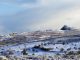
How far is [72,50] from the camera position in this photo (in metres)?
191

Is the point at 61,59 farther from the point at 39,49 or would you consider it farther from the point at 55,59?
the point at 39,49

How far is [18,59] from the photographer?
138500 millimetres

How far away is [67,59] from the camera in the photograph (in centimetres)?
14362

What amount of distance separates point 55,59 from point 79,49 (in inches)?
2139

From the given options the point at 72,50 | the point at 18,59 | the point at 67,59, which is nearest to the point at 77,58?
the point at 67,59

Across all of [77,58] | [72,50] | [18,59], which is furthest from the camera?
[72,50]

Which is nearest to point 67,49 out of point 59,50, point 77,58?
point 59,50

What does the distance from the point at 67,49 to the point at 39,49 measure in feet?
30.7

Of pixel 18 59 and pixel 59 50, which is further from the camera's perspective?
pixel 59 50

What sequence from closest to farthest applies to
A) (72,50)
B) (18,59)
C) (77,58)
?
(18,59)
(77,58)
(72,50)

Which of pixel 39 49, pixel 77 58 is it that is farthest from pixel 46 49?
pixel 77 58

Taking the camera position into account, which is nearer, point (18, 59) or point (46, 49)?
point (18, 59)

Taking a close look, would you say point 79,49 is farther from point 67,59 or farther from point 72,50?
point 67,59

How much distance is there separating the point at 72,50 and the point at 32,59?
164 feet
